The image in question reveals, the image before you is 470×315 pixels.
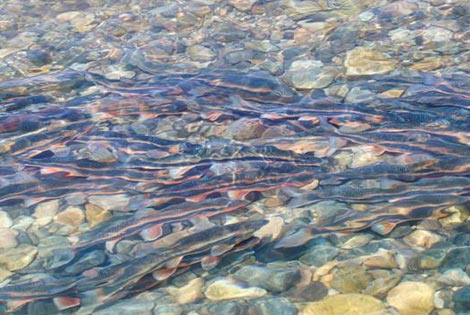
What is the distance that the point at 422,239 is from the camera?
13.2ft

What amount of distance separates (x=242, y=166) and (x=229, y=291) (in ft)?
4.01

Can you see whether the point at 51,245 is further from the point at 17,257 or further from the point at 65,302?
the point at 65,302

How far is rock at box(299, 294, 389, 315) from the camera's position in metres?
3.50

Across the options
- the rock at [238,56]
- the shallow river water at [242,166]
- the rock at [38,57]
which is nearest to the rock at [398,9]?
the shallow river water at [242,166]

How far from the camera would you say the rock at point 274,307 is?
139 inches

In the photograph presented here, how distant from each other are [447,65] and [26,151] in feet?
12.1

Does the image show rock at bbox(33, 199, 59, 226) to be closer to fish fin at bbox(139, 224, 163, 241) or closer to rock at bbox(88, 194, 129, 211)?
rock at bbox(88, 194, 129, 211)

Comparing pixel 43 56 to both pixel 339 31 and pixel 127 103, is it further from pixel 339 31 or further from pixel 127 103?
pixel 339 31

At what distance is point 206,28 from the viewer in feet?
24.1

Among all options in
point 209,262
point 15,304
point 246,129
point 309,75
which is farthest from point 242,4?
point 15,304

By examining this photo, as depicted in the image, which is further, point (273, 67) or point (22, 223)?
point (273, 67)

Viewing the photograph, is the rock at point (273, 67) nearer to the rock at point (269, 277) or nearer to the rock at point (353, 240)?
the rock at point (353, 240)

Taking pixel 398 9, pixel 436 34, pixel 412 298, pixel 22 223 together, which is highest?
pixel 398 9

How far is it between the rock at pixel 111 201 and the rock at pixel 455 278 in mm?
2030
